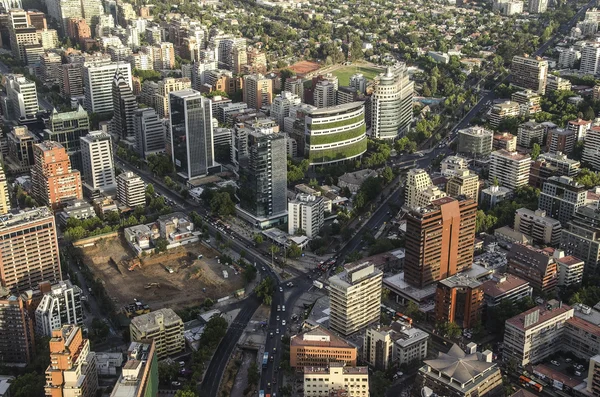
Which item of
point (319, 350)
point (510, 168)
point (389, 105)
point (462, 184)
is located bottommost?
point (319, 350)

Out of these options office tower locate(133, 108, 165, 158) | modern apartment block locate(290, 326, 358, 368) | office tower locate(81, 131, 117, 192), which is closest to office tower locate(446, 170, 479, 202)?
modern apartment block locate(290, 326, 358, 368)

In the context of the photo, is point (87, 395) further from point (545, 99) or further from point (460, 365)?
point (545, 99)

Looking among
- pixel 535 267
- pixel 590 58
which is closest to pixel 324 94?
pixel 590 58

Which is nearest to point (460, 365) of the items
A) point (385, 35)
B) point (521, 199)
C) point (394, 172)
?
point (521, 199)

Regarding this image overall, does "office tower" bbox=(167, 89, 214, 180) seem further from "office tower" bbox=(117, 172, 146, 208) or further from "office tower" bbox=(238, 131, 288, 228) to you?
"office tower" bbox=(238, 131, 288, 228)

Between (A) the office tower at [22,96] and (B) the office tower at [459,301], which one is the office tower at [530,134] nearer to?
(B) the office tower at [459,301]

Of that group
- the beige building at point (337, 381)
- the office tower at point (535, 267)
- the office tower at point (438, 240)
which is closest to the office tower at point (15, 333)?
the beige building at point (337, 381)

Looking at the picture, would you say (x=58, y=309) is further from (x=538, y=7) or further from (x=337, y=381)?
(x=538, y=7)
